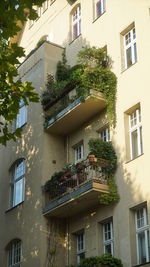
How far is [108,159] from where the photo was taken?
64.5 ft

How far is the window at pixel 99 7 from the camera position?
2404cm

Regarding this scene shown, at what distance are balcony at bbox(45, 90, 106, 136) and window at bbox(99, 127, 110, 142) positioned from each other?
2.63ft

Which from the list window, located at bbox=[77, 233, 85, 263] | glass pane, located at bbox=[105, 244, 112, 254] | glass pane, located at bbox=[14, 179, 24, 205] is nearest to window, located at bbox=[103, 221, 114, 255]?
glass pane, located at bbox=[105, 244, 112, 254]

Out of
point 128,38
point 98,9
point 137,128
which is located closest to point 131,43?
point 128,38

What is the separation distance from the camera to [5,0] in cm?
1309

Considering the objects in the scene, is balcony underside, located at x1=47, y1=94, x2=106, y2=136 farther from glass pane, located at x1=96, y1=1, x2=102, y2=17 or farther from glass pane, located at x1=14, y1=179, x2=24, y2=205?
glass pane, located at x1=96, y1=1, x2=102, y2=17

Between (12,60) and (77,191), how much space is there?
708cm

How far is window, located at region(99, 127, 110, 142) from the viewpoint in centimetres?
2110

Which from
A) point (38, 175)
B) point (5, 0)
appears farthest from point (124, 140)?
point (5, 0)

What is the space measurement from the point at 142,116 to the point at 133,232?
12.9ft

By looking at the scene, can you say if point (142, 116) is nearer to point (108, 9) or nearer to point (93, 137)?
point (93, 137)

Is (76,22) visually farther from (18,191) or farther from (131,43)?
(18,191)

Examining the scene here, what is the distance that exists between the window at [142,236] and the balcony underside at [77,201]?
64.3 inches

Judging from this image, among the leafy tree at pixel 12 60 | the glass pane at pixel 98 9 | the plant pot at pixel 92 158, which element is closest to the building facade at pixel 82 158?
the glass pane at pixel 98 9
